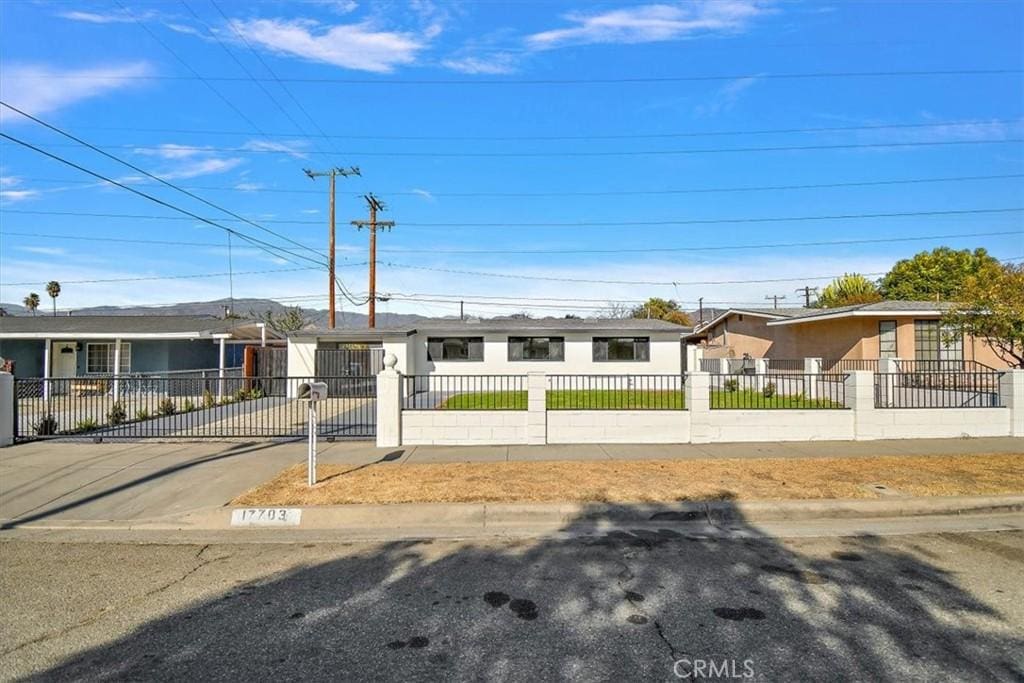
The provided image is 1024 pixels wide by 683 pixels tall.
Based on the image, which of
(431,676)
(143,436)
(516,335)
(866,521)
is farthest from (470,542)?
(516,335)

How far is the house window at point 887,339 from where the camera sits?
73.2 ft

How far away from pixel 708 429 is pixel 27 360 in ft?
99.6

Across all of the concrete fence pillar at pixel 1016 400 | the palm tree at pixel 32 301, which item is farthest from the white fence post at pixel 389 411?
the palm tree at pixel 32 301

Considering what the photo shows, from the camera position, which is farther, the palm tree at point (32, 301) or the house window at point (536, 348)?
the palm tree at point (32, 301)

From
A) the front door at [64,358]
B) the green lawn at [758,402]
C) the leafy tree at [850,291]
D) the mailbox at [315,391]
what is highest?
the leafy tree at [850,291]

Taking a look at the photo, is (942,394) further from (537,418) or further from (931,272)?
(931,272)

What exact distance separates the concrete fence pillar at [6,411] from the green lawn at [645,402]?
8.26m

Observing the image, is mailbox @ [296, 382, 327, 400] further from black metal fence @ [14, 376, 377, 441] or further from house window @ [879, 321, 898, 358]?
house window @ [879, 321, 898, 358]

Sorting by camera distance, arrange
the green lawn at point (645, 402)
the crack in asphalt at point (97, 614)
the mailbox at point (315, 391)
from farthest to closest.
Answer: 1. the green lawn at point (645, 402)
2. the mailbox at point (315, 391)
3. the crack in asphalt at point (97, 614)

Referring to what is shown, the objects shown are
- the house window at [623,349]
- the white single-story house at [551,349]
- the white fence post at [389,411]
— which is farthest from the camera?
the house window at [623,349]

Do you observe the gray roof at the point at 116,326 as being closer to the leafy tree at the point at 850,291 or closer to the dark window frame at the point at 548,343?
the dark window frame at the point at 548,343

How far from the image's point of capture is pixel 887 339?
22453 millimetres

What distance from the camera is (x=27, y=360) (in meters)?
27.4

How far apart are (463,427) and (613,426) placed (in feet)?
9.23
